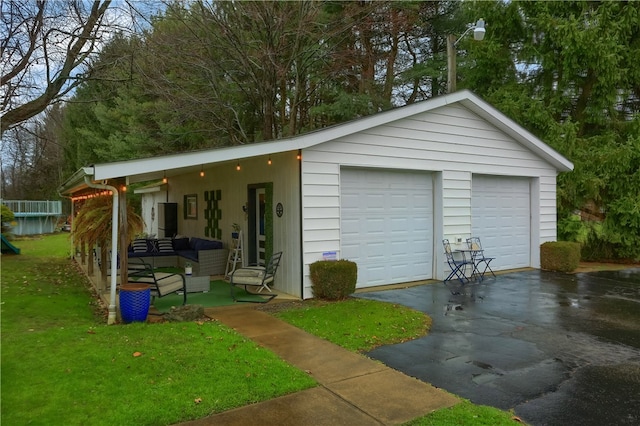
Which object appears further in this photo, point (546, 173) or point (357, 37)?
point (357, 37)

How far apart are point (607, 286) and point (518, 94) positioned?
8593 mm

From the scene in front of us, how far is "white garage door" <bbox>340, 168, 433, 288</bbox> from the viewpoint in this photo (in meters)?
8.80

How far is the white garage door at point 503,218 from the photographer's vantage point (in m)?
10.8

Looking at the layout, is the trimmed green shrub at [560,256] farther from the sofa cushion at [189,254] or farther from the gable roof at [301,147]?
the sofa cushion at [189,254]

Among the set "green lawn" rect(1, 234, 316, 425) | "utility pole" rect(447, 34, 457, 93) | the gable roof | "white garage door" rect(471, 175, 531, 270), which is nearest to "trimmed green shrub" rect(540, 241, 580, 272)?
"white garage door" rect(471, 175, 531, 270)

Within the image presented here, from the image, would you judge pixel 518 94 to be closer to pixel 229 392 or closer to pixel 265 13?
pixel 265 13

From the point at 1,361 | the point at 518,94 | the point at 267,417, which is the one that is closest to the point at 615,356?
the point at 267,417

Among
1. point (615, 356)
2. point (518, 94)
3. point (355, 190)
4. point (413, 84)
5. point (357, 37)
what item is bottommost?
point (615, 356)

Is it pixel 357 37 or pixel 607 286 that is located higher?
pixel 357 37

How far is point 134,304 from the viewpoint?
6.01 m

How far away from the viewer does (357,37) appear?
1631 cm

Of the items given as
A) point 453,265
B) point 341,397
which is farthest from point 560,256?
point 341,397

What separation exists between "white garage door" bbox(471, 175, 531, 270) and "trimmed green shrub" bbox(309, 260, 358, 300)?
4.34 m

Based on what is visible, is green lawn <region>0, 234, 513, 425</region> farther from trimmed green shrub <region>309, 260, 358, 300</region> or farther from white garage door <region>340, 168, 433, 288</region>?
white garage door <region>340, 168, 433, 288</region>
